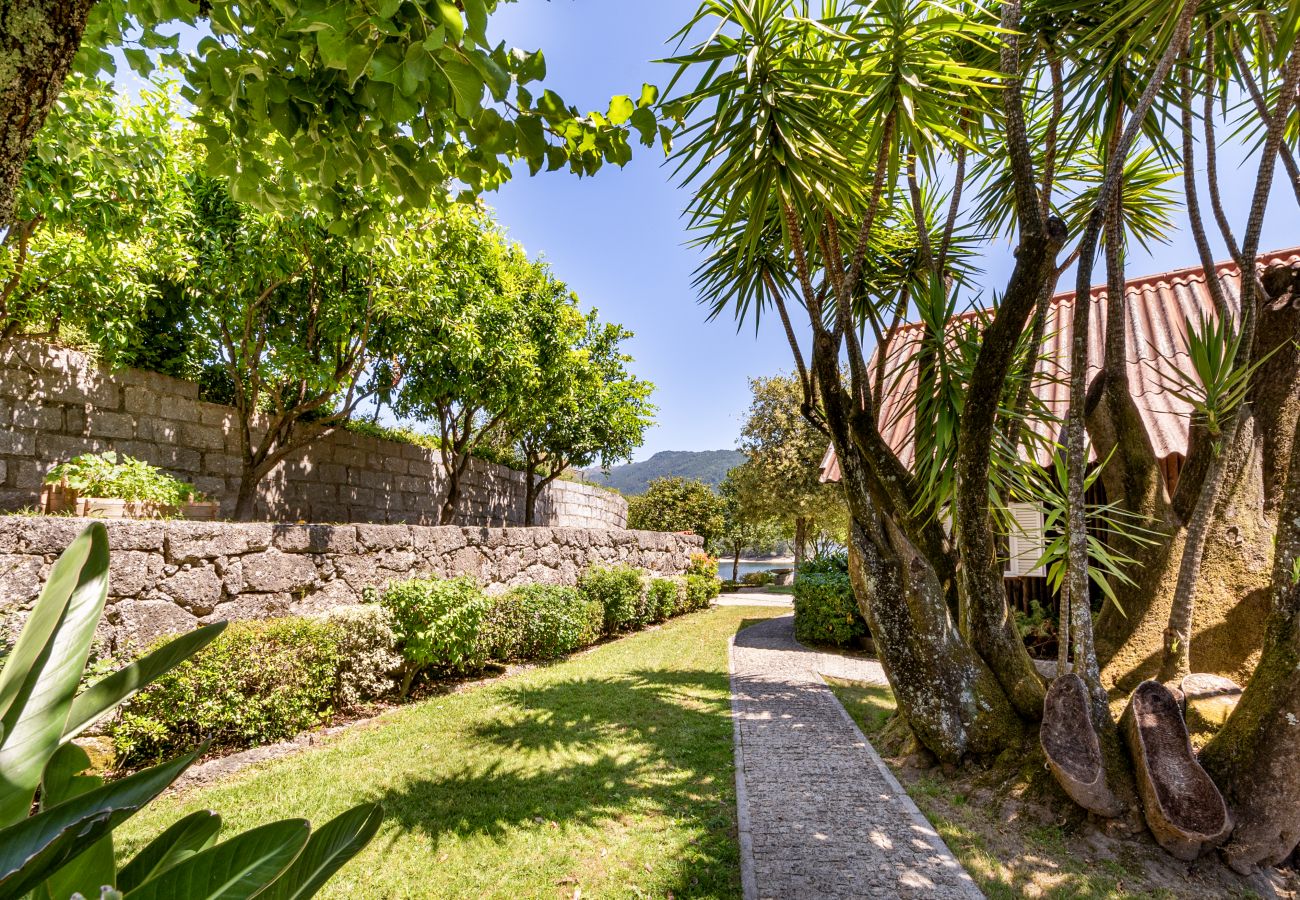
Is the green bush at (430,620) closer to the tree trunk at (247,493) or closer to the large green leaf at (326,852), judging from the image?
the tree trunk at (247,493)

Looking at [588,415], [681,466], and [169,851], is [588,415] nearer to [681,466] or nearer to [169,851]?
[169,851]

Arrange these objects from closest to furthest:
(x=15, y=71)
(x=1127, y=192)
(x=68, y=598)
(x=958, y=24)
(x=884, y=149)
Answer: (x=68, y=598) < (x=15, y=71) < (x=958, y=24) < (x=884, y=149) < (x=1127, y=192)

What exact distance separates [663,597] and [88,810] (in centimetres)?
1256

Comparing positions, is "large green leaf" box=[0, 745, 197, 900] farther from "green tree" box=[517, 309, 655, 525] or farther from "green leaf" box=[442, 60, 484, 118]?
"green tree" box=[517, 309, 655, 525]

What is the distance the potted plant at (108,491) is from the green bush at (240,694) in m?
1.43

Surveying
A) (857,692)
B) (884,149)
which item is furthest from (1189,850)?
(884,149)

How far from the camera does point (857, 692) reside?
6785 millimetres

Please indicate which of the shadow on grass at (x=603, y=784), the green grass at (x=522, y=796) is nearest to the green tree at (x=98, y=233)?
the green grass at (x=522, y=796)

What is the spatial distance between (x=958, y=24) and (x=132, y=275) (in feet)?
24.1

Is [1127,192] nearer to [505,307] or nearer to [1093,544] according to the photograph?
[1093,544]

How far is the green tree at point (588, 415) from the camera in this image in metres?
12.2

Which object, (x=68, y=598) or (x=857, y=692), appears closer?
(x=68, y=598)

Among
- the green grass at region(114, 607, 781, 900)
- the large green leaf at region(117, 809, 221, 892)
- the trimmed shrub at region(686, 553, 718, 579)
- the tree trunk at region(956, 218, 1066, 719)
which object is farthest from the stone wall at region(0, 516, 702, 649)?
the trimmed shrub at region(686, 553, 718, 579)

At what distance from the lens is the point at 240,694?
4570 millimetres
